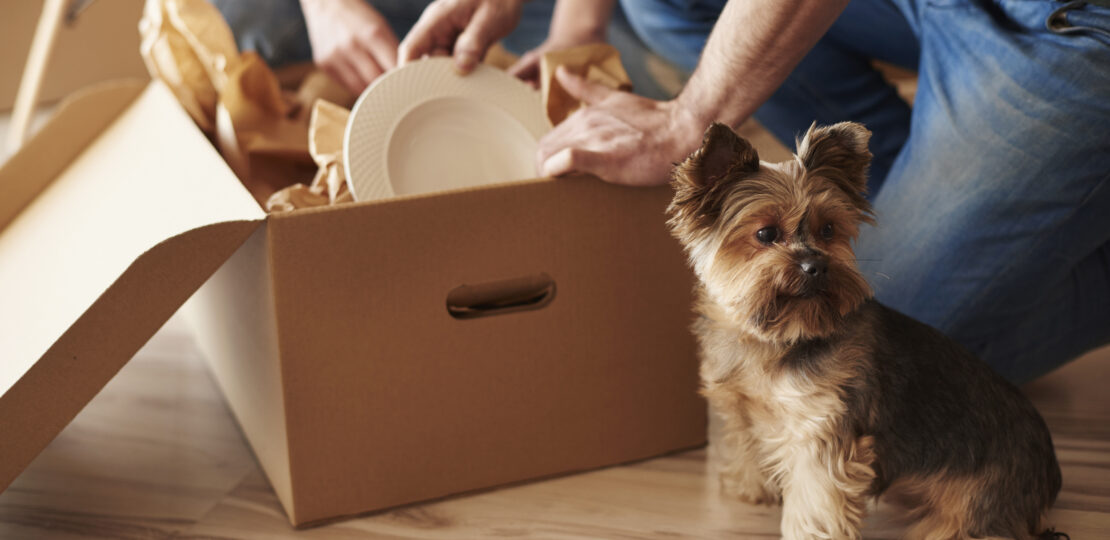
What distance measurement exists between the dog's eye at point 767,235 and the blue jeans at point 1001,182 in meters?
0.24

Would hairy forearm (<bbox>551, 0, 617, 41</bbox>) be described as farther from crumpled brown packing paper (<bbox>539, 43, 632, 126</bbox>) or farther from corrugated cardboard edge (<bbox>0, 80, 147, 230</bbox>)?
corrugated cardboard edge (<bbox>0, 80, 147, 230</bbox>)

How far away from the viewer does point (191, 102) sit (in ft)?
5.32

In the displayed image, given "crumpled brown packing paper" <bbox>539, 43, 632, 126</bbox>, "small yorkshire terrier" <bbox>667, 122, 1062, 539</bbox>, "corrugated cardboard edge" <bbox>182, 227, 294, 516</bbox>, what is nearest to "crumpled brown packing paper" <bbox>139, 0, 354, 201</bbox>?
"corrugated cardboard edge" <bbox>182, 227, 294, 516</bbox>

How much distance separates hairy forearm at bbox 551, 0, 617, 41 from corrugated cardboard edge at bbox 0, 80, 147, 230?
33.3 inches

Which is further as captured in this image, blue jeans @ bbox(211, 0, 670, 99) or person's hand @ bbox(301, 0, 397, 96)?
blue jeans @ bbox(211, 0, 670, 99)

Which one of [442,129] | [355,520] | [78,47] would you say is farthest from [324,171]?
[78,47]

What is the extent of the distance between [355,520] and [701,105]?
2.50 feet

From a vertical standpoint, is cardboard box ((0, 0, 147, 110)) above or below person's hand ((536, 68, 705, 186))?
below

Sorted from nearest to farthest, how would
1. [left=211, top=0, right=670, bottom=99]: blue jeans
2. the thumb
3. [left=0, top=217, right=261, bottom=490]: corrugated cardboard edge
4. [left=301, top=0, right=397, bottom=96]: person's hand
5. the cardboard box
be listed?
[left=0, top=217, right=261, bottom=490]: corrugated cardboard edge
the thumb
[left=301, top=0, right=397, bottom=96]: person's hand
[left=211, top=0, right=670, bottom=99]: blue jeans
the cardboard box

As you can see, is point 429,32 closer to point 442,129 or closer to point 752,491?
point 442,129

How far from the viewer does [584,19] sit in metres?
1.67

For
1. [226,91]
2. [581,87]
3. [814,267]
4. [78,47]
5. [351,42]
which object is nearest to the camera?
[814,267]

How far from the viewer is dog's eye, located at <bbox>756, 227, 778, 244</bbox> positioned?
1.02 m

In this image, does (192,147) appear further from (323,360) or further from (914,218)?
(914,218)
